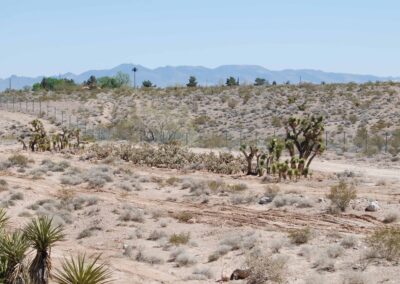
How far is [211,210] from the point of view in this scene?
23391 mm

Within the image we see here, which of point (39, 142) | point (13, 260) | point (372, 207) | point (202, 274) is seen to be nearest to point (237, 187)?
point (372, 207)

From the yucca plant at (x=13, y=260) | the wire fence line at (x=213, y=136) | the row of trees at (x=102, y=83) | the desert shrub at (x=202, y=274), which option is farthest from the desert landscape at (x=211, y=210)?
the row of trees at (x=102, y=83)

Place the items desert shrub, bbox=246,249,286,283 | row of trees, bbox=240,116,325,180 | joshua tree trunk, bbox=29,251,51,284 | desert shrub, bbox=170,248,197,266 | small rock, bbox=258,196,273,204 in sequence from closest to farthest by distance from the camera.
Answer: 1. joshua tree trunk, bbox=29,251,51,284
2. desert shrub, bbox=246,249,286,283
3. desert shrub, bbox=170,248,197,266
4. small rock, bbox=258,196,273,204
5. row of trees, bbox=240,116,325,180

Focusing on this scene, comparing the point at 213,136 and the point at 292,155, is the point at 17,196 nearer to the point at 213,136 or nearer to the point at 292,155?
the point at 292,155

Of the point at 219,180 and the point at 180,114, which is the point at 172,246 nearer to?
the point at 219,180

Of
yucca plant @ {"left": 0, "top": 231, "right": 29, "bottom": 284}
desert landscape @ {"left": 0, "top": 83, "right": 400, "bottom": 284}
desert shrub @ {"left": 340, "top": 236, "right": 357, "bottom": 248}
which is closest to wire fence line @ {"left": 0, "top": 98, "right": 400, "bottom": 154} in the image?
desert landscape @ {"left": 0, "top": 83, "right": 400, "bottom": 284}

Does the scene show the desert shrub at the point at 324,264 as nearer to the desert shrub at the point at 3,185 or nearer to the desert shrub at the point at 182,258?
the desert shrub at the point at 182,258

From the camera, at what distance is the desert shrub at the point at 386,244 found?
600 inches

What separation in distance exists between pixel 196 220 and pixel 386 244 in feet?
25.4

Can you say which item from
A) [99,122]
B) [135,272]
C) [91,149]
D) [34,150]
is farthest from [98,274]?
[99,122]

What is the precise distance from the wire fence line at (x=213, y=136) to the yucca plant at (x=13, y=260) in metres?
33.8

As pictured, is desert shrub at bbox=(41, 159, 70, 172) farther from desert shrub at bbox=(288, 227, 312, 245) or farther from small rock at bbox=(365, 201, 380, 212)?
desert shrub at bbox=(288, 227, 312, 245)

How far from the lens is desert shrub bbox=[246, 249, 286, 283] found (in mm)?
14516

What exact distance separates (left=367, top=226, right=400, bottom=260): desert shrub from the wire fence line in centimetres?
2738
